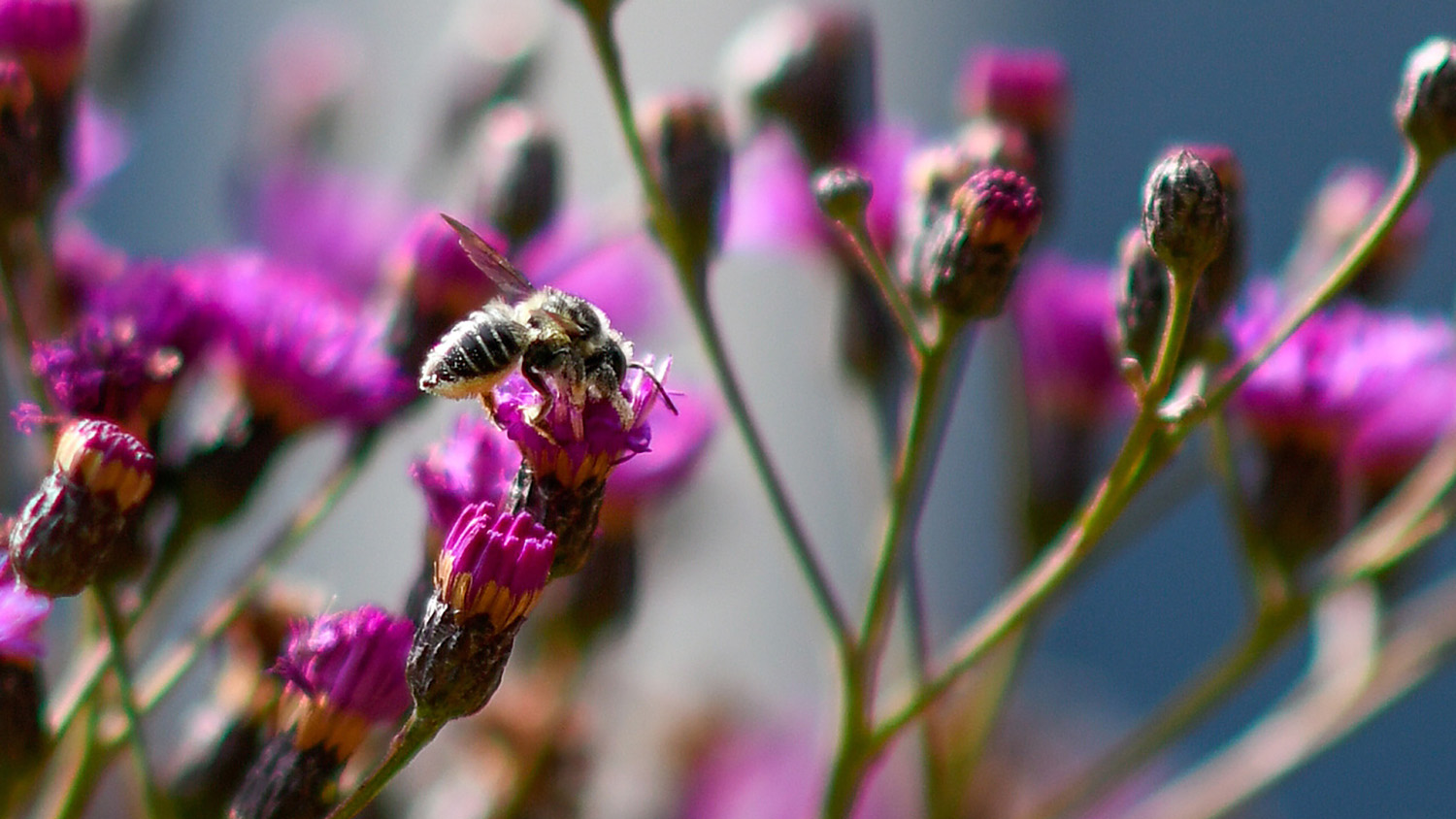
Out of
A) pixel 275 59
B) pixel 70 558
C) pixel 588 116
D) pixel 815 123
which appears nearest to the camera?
pixel 70 558

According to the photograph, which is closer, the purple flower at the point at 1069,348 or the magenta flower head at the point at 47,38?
the magenta flower head at the point at 47,38

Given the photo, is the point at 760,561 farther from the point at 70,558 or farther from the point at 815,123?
the point at 70,558

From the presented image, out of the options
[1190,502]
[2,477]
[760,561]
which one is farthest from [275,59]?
[1190,502]

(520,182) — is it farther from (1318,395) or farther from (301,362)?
(1318,395)

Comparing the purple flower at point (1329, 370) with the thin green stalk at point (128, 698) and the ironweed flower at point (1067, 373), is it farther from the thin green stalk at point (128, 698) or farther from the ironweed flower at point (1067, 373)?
the thin green stalk at point (128, 698)

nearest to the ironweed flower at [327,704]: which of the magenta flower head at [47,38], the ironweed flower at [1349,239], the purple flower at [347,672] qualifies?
the purple flower at [347,672]

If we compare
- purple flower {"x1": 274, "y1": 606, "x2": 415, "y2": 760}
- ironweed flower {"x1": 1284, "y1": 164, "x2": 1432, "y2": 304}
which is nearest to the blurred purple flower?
purple flower {"x1": 274, "y1": 606, "x2": 415, "y2": 760}

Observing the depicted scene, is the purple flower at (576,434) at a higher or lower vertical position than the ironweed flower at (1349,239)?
higher
